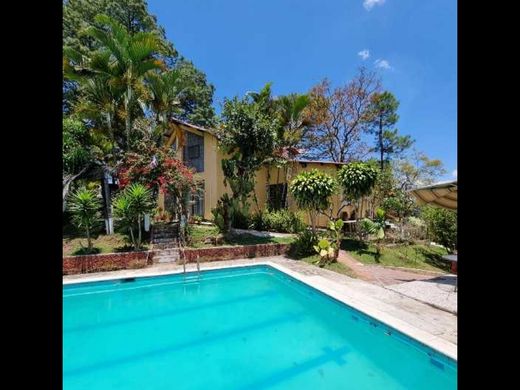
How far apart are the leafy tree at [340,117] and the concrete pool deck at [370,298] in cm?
1552

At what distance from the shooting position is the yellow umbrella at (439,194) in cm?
744

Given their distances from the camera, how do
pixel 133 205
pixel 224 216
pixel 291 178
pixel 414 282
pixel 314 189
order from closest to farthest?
pixel 414 282, pixel 133 205, pixel 314 189, pixel 224 216, pixel 291 178

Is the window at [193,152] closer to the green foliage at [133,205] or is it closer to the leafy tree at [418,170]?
the green foliage at [133,205]

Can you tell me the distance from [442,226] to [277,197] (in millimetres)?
9414

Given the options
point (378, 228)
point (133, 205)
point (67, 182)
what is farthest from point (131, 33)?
point (378, 228)

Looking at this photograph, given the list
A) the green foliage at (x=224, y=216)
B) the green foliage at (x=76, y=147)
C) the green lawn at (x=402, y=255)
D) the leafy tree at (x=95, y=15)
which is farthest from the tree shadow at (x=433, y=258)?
the leafy tree at (x=95, y=15)

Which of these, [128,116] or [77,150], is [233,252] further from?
[77,150]

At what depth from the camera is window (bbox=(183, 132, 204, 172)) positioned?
63.4 feet

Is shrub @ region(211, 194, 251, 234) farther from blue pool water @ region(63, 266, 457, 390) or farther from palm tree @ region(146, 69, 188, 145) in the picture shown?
blue pool water @ region(63, 266, 457, 390)

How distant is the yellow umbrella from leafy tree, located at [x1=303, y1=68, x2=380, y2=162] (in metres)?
15.4

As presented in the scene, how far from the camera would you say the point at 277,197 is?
1898cm

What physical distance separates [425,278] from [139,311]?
911 cm
